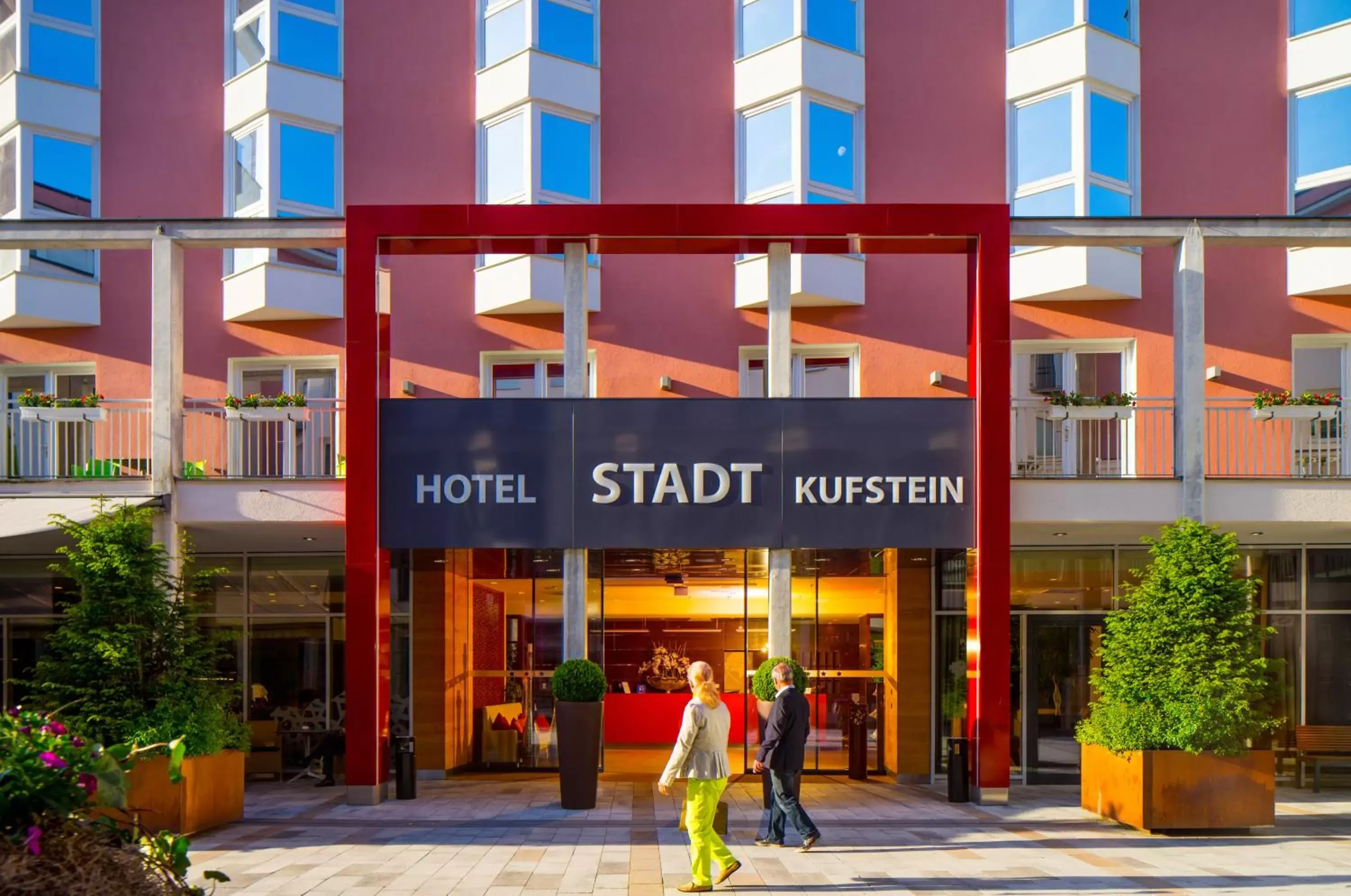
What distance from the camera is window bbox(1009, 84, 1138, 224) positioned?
1736 centimetres

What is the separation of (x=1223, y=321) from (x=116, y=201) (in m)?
16.1

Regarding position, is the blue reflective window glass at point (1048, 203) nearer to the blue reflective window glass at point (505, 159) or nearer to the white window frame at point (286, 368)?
the blue reflective window glass at point (505, 159)

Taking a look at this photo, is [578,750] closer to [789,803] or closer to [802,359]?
[789,803]

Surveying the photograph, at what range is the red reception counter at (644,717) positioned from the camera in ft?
60.5

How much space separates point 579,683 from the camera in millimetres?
13328

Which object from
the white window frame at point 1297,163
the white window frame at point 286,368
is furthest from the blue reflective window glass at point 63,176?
the white window frame at point 1297,163

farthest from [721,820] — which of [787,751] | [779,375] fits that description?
[779,375]

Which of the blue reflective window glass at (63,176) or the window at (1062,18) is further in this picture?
the blue reflective window glass at (63,176)

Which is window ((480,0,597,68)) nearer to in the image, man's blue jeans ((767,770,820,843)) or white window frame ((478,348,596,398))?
white window frame ((478,348,596,398))

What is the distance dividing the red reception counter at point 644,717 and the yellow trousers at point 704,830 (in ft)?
29.8

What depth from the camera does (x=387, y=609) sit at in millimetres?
14289

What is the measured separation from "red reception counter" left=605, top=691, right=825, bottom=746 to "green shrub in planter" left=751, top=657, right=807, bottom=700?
16.0 feet

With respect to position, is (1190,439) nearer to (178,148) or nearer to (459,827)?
(459,827)

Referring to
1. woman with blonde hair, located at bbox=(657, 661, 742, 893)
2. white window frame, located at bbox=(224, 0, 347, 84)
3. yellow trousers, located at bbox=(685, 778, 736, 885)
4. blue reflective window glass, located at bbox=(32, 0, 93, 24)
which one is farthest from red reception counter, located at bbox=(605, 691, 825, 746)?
blue reflective window glass, located at bbox=(32, 0, 93, 24)
